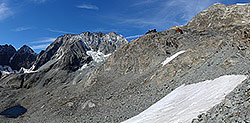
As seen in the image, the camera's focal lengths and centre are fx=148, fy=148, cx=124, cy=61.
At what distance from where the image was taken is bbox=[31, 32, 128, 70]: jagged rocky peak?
9438cm

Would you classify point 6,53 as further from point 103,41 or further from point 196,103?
point 196,103

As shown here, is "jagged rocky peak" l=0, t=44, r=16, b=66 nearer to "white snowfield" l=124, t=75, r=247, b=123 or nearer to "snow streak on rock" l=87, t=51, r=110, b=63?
"snow streak on rock" l=87, t=51, r=110, b=63

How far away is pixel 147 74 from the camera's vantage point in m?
28.2

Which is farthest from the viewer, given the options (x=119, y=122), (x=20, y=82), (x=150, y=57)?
(x=20, y=82)

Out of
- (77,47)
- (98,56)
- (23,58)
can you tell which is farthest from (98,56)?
(23,58)

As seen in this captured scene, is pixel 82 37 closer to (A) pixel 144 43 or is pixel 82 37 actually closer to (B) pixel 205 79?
(A) pixel 144 43

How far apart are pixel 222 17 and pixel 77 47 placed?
3583 inches

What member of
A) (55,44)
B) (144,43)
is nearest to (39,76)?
(55,44)

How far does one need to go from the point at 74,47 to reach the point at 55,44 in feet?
102

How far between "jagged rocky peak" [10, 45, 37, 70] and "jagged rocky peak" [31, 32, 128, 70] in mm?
24068

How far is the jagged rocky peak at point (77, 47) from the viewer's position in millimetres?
94375

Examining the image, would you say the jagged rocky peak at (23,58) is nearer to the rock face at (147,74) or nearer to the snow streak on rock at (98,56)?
the rock face at (147,74)

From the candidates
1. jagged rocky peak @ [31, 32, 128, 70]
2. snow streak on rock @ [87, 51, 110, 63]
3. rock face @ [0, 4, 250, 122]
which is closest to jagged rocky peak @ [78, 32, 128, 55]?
jagged rocky peak @ [31, 32, 128, 70]

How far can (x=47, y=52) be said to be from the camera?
121 meters
